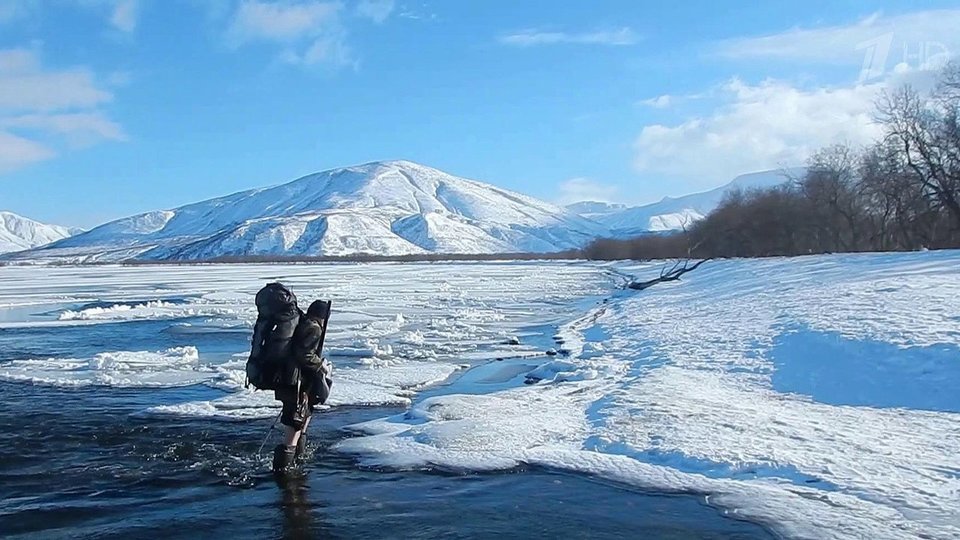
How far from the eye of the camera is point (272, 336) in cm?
780

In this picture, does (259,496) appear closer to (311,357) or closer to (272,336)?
(311,357)

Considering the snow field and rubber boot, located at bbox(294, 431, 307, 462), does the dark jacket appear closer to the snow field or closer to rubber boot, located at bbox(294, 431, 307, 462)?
rubber boot, located at bbox(294, 431, 307, 462)

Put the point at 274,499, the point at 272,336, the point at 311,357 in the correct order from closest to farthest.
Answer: the point at 274,499 → the point at 272,336 → the point at 311,357

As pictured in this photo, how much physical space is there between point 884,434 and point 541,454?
12.7 feet

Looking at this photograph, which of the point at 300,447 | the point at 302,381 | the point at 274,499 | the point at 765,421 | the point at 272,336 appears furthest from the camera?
the point at 765,421

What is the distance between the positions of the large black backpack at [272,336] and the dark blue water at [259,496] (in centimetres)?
113

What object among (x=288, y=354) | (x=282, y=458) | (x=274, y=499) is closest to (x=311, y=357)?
(x=288, y=354)

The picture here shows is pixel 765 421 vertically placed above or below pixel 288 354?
below

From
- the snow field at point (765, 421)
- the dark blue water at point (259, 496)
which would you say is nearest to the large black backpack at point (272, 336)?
the dark blue water at point (259, 496)

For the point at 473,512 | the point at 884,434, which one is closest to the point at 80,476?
the point at 473,512

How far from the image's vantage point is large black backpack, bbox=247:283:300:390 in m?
7.78

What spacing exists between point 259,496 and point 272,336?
1.52 m

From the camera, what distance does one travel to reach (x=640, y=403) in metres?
11.2

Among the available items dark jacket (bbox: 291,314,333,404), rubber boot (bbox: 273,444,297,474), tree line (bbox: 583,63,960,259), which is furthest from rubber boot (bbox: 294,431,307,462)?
tree line (bbox: 583,63,960,259)
